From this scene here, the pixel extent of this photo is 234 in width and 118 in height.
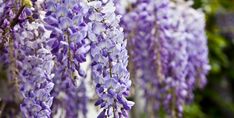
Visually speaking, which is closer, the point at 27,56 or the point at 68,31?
the point at 68,31

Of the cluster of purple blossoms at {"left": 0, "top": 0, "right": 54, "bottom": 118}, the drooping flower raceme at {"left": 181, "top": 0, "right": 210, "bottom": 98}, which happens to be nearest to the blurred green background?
the drooping flower raceme at {"left": 181, "top": 0, "right": 210, "bottom": 98}

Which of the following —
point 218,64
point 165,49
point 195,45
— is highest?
point 218,64

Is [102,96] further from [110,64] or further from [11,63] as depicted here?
[11,63]

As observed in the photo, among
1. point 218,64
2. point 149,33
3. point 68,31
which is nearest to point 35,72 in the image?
point 68,31

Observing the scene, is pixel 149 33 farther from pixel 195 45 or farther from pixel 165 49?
pixel 195 45

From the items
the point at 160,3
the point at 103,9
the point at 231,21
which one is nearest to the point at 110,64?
the point at 103,9

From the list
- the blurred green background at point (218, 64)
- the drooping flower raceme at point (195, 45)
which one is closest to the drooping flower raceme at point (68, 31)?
the drooping flower raceme at point (195, 45)

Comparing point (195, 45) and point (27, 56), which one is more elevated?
point (195, 45)

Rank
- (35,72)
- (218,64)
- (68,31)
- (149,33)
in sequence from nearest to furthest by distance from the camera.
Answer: (68,31) < (35,72) < (149,33) < (218,64)
